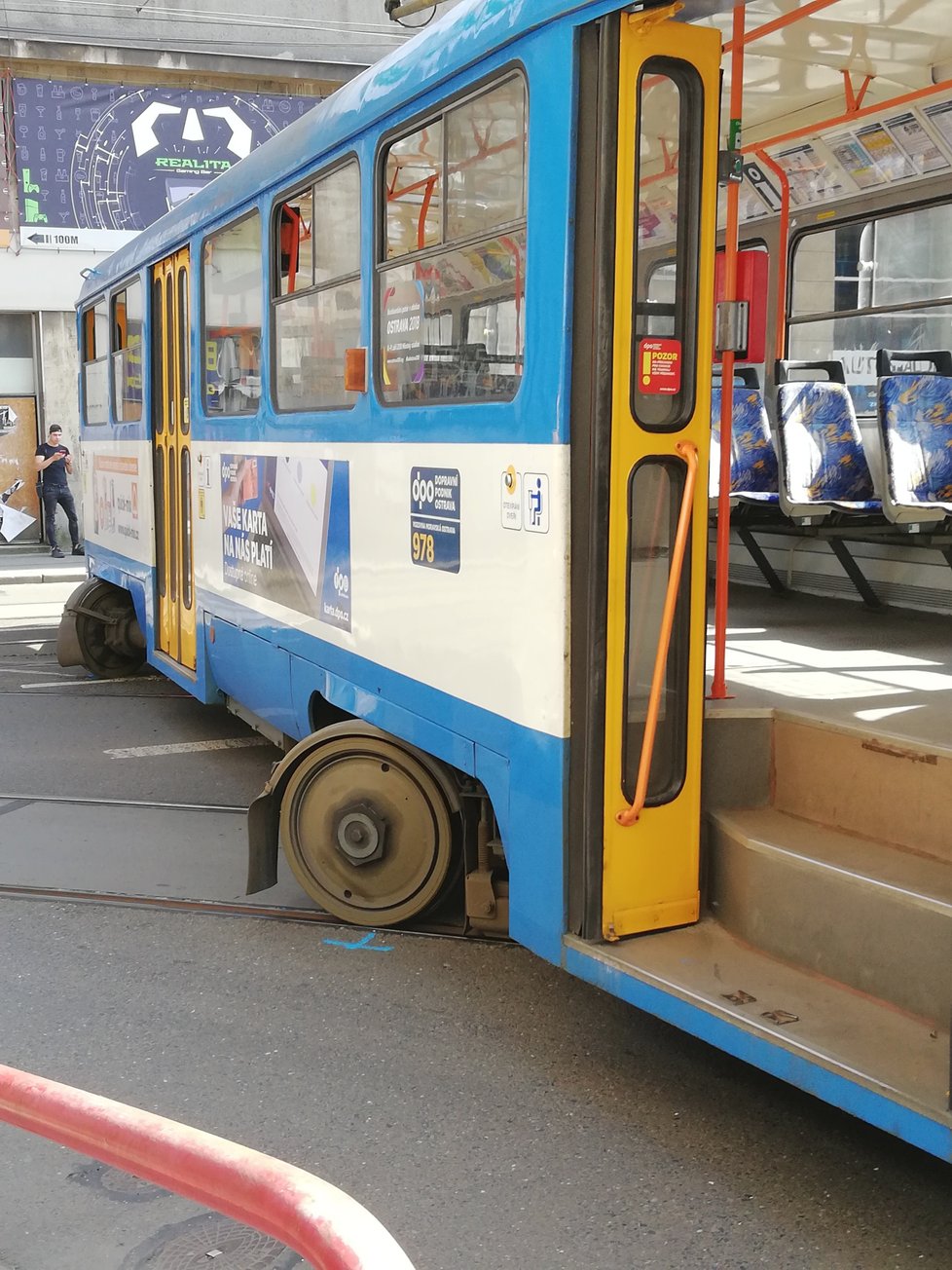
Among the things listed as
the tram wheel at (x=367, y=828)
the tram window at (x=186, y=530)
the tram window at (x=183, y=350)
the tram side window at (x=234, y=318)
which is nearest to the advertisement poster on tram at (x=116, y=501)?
the tram window at (x=186, y=530)

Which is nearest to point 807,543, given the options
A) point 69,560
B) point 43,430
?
point 69,560

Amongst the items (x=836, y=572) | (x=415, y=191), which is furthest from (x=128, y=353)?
(x=415, y=191)

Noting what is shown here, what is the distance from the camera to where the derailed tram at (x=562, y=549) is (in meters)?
3.19

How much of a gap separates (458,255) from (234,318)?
2329 millimetres

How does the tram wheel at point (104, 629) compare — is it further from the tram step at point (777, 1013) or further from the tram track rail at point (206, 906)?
the tram step at point (777, 1013)

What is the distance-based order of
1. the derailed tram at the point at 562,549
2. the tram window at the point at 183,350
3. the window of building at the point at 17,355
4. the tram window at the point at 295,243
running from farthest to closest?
the window of building at the point at 17,355 < the tram window at the point at 183,350 < the tram window at the point at 295,243 < the derailed tram at the point at 562,549

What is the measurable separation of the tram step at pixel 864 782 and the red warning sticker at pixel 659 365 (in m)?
1.05

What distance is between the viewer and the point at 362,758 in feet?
14.9

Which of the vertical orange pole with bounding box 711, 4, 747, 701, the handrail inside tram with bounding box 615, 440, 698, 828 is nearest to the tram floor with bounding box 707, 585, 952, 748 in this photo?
the vertical orange pole with bounding box 711, 4, 747, 701

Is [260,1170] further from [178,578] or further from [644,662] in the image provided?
[178,578]

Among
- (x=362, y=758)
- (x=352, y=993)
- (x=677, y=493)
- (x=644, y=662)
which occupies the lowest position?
(x=352, y=993)

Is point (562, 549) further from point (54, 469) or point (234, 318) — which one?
point (54, 469)

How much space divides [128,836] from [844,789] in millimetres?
3243

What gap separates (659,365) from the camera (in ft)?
10.9
